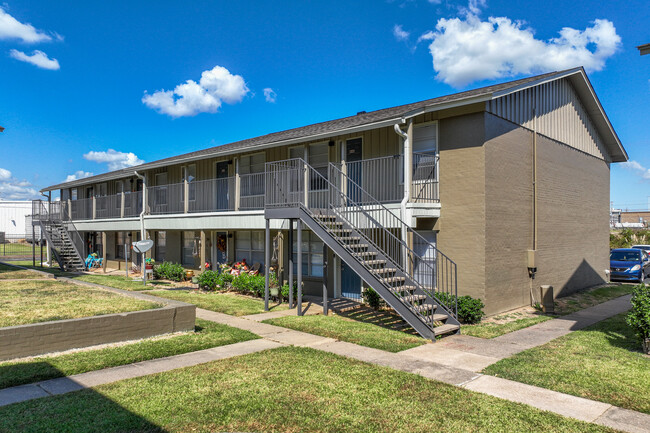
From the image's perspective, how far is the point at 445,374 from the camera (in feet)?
21.1

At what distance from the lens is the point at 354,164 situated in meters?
13.1

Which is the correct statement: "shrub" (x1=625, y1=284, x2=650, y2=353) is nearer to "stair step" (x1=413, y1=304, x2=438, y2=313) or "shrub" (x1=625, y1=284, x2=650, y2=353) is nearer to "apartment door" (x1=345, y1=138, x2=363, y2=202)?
"stair step" (x1=413, y1=304, x2=438, y2=313)

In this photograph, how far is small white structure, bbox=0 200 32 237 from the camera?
2219 inches

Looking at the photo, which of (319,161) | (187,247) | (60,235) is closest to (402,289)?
(319,161)

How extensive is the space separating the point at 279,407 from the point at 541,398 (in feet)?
10.6

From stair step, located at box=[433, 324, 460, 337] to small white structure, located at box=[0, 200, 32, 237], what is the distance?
204 ft

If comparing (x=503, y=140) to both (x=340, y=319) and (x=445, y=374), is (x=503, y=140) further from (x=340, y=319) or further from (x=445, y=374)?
(x=445, y=374)

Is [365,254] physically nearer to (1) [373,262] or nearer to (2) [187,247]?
(1) [373,262]

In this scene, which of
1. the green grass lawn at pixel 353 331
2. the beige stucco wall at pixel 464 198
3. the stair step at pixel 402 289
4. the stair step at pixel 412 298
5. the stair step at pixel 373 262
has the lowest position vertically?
the green grass lawn at pixel 353 331

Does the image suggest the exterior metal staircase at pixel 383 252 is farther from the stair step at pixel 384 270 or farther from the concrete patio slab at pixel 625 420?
the concrete patio slab at pixel 625 420

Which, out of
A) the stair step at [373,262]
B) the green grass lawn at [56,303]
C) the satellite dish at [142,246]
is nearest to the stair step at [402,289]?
the stair step at [373,262]

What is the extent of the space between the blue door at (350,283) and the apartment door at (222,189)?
600cm

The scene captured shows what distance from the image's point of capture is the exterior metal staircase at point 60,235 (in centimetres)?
2148

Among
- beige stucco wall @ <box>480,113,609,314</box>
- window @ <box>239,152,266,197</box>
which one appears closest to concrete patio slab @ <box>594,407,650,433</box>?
beige stucco wall @ <box>480,113,609,314</box>
